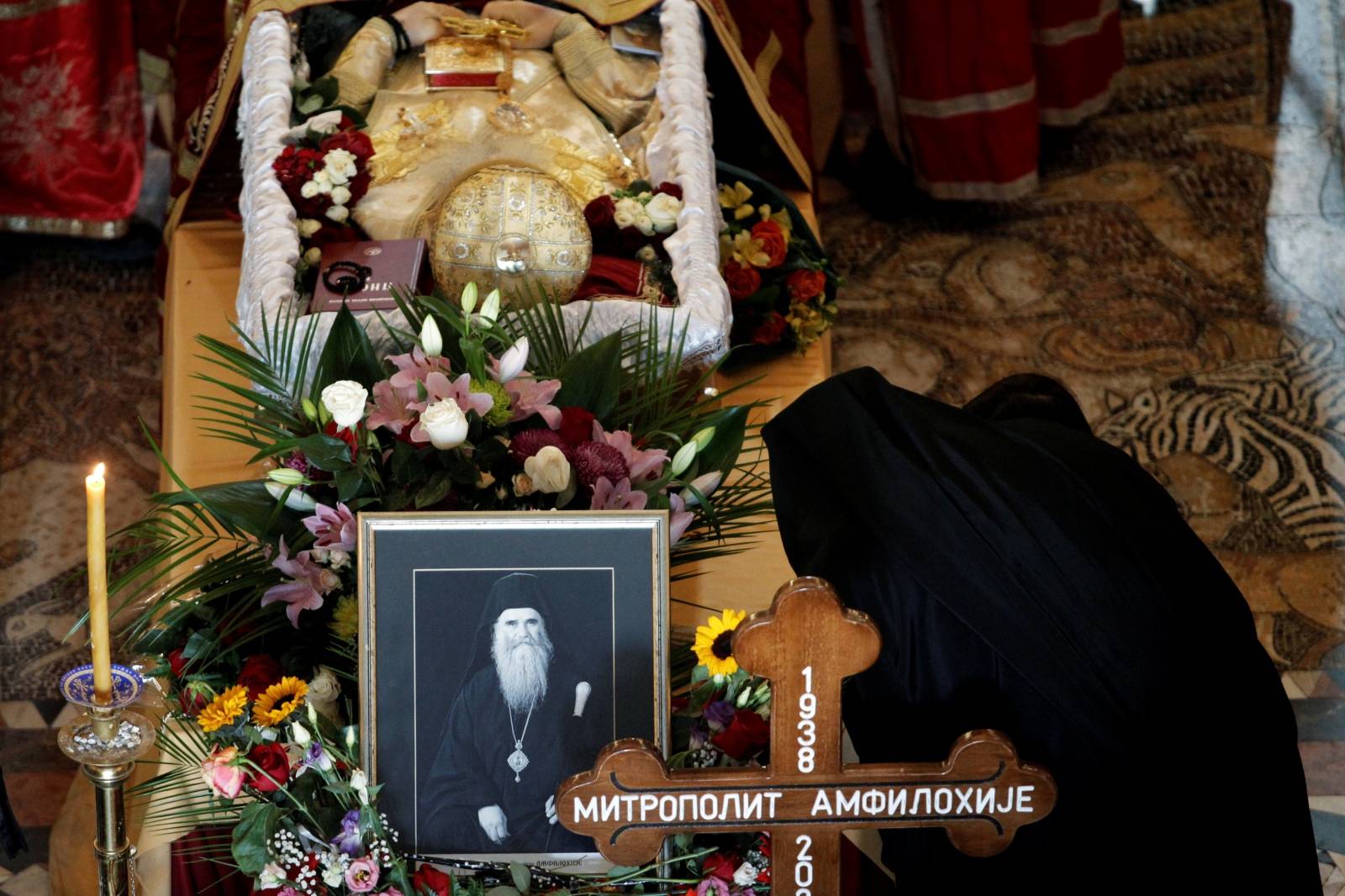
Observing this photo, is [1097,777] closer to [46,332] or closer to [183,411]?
[183,411]

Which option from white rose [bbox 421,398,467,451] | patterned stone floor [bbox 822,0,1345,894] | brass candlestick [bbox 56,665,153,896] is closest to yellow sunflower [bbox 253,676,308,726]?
brass candlestick [bbox 56,665,153,896]

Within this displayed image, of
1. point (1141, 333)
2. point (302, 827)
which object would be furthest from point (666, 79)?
point (302, 827)

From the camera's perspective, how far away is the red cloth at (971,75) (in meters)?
3.23

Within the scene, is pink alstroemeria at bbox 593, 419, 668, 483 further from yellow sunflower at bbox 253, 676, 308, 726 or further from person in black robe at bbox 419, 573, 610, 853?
yellow sunflower at bbox 253, 676, 308, 726

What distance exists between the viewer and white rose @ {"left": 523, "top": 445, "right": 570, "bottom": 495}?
1.21m

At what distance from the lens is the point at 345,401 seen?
118 cm

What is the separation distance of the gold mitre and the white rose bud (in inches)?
32.9

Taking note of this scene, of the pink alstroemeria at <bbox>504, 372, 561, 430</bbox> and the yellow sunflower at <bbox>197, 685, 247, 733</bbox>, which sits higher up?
the pink alstroemeria at <bbox>504, 372, 561, 430</bbox>

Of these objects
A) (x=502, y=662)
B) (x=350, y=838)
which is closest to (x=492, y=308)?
(x=502, y=662)

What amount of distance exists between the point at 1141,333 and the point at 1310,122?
39.4 inches

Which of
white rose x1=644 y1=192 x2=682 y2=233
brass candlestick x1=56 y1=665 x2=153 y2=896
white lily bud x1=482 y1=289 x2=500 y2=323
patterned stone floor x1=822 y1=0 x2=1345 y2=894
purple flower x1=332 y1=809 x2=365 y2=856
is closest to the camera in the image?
brass candlestick x1=56 y1=665 x2=153 y2=896

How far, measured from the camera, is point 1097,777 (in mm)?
Answer: 1076

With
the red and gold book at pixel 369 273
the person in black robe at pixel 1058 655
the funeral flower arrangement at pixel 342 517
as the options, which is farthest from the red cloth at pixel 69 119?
the person in black robe at pixel 1058 655

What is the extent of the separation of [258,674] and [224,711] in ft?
0.24
